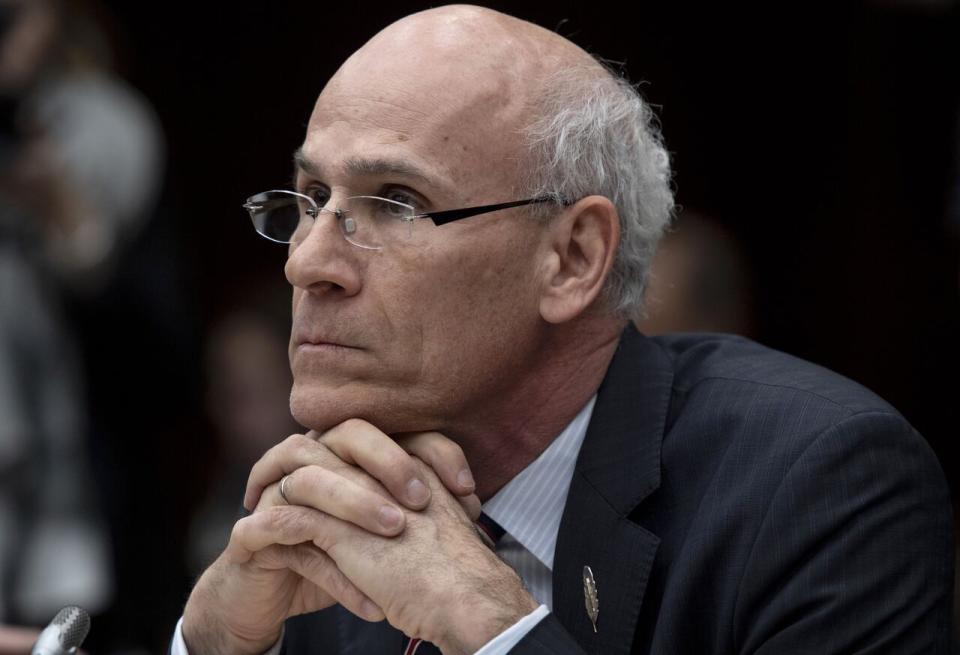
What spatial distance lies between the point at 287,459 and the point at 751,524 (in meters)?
0.85

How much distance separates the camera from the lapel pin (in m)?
2.51

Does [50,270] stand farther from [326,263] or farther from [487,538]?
[487,538]

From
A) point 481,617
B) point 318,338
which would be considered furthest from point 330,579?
point 318,338

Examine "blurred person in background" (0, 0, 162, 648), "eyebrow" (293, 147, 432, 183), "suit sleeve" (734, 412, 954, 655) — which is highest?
"eyebrow" (293, 147, 432, 183)

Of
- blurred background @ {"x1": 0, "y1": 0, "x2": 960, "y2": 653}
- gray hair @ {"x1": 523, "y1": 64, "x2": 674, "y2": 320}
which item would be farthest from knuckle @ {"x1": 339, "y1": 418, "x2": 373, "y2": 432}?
blurred background @ {"x1": 0, "y1": 0, "x2": 960, "y2": 653}

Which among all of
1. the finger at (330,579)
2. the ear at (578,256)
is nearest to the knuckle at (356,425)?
the finger at (330,579)

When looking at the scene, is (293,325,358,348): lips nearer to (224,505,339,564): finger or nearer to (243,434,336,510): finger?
(243,434,336,510): finger

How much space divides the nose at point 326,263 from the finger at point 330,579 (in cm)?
49

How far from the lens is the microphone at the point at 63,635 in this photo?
2.29 m

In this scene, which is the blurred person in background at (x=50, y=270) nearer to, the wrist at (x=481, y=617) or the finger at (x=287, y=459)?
the finger at (x=287, y=459)

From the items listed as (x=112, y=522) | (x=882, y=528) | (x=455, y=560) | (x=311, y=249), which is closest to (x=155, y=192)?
(x=112, y=522)

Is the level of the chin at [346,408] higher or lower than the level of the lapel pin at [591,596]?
higher

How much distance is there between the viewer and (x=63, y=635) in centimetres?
231

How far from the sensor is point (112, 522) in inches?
196
